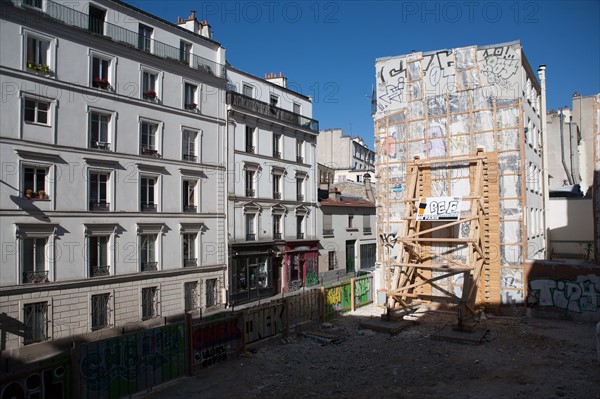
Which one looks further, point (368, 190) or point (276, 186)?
point (368, 190)

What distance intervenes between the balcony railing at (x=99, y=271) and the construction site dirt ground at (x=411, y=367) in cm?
1105

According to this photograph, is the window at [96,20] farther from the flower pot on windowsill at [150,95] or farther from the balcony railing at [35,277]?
the balcony railing at [35,277]

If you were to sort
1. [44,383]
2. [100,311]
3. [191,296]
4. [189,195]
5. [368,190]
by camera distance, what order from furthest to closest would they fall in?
[368,190], [189,195], [191,296], [100,311], [44,383]

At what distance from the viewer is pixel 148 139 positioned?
25609 mm

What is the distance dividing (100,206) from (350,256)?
83.1ft

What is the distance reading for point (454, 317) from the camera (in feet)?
66.7

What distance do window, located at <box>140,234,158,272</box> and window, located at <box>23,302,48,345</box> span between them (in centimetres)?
540

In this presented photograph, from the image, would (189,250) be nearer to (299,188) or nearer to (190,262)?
(190,262)

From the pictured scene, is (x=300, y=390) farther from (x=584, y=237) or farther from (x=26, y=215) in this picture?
(x=584, y=237)

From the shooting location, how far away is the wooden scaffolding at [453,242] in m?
19.7

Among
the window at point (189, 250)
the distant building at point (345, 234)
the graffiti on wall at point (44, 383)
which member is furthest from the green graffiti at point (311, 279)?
the graffiti on wall at point (44, 383)

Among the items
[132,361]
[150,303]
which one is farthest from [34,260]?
[132,361]

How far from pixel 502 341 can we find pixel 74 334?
18662 mm

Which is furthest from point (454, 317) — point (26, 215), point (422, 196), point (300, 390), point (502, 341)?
point (26, 215)
